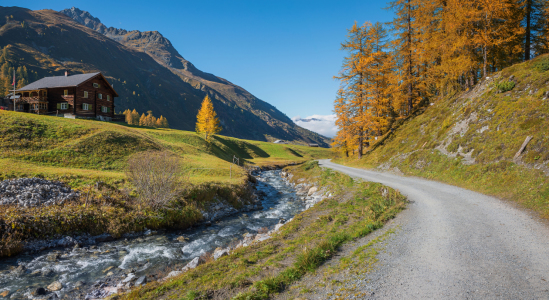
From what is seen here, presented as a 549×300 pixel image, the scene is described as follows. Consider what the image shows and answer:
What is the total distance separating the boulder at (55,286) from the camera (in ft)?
30.2

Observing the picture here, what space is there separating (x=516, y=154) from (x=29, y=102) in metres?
80.5

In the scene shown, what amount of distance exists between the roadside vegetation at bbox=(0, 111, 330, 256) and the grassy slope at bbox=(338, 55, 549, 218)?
19.5m

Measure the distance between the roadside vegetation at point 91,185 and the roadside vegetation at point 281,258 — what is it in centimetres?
890

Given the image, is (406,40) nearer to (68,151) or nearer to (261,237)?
(261,237)

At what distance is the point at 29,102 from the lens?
164ft

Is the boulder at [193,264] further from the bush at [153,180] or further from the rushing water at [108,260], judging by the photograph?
the bush at [153,180]

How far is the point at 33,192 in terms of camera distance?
14602mm

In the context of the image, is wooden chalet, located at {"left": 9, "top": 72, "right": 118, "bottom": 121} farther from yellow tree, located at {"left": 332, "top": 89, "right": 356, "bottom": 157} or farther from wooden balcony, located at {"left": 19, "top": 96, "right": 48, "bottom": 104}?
yellow tree, located at {"left": 332, "top": 89, "right": 356, "bottom": 157}

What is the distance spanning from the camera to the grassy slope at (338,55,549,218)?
13.6 m

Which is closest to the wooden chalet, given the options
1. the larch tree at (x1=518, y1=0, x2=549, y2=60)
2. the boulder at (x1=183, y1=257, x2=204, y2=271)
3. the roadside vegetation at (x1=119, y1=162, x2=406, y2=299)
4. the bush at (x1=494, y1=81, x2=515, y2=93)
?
the boulder at (x1=183, y1=257, x2=204, y2=271)

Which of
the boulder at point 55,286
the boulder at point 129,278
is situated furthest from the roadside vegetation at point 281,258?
the boulder at point 55,286

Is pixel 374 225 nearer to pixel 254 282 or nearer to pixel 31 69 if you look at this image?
pixel 254 282

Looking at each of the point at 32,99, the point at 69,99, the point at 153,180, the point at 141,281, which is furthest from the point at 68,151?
the point at 32,99

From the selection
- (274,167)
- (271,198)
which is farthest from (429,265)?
(274,167)
